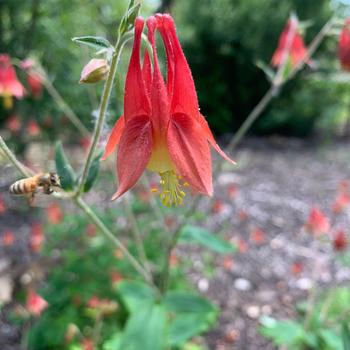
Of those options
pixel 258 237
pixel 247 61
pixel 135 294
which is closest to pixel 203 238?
pixel 135 294

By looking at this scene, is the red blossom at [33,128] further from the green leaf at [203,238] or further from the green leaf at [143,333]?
the green leaf at [143,333]

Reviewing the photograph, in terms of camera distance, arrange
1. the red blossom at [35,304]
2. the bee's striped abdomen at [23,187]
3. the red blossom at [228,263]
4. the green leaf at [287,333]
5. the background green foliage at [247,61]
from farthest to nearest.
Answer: the background green foliage at [247,61], the red blossom at [228,263], the red blossom at [35,304], the green leaf at [287,333], the bee's striped abdomen at [23,187]

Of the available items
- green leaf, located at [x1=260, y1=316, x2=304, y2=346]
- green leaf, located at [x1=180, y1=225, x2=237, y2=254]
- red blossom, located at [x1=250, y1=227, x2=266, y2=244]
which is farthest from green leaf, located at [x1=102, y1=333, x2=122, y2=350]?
red blossom, located at [x1=250, y1=227, x2=266, y2=244]

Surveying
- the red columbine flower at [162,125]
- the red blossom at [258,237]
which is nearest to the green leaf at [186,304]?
the red columbine flower at [162,125]

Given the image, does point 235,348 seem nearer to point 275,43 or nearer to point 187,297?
point 187,297

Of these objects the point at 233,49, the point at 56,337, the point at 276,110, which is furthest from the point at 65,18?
the point at 276,110

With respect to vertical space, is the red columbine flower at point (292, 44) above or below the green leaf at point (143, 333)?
above

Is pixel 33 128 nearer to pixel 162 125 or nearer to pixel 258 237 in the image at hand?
pixel 258 237
